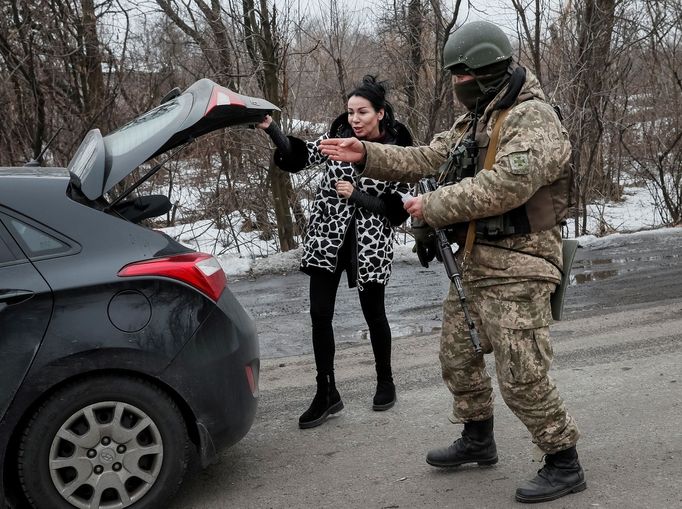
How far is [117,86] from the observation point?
10508 millimetres

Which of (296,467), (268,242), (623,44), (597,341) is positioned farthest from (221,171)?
(296,467)

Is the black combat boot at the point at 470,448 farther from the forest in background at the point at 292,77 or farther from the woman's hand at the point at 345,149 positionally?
the forest in background at the point at 292,77

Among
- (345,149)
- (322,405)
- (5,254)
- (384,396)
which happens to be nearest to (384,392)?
(384,396)

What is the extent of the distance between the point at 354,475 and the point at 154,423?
100 centimetres

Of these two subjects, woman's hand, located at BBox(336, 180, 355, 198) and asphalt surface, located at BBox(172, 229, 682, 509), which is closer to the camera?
asphalt surface, located at BBox(172, 229, 682, 509)

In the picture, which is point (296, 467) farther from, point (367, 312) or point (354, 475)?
point (367, 312)

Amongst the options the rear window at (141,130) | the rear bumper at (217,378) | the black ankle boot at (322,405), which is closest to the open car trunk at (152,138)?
the rear window at (141,130)

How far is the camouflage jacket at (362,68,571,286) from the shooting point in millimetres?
3201

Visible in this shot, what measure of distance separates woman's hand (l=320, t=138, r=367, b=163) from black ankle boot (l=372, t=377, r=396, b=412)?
158 cm

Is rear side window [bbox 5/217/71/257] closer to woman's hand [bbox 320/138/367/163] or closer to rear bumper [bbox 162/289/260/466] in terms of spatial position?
rear bumper [bbox 162/289/260/466]

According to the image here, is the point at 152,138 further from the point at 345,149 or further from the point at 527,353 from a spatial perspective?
the point at 527,353

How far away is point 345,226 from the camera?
4570mm

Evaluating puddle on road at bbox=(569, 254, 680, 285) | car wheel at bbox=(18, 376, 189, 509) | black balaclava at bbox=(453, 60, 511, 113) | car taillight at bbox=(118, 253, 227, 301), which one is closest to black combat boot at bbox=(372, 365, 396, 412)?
car taillight at bbox=(118, 253, 227, 301)

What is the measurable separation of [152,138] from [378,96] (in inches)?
58.4
